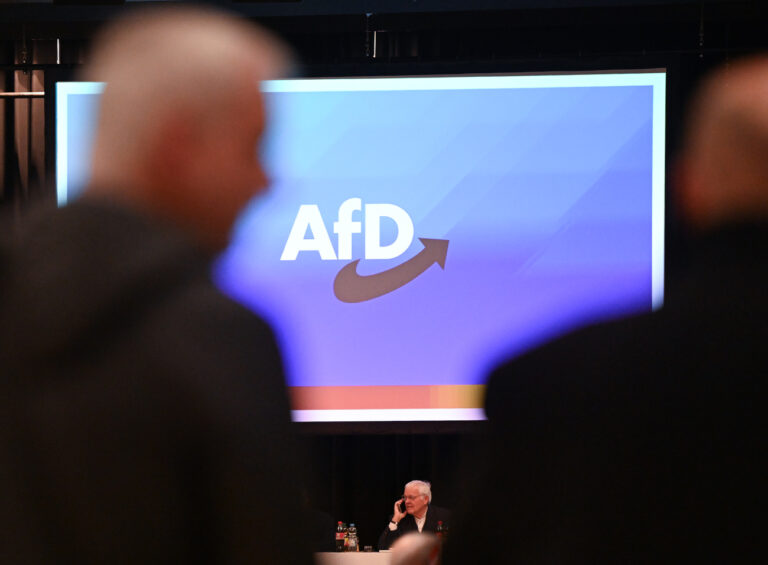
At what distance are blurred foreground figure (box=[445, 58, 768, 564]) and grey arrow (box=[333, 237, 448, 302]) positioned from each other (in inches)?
121

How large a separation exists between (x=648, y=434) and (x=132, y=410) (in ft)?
1.77

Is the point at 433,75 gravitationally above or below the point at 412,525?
above

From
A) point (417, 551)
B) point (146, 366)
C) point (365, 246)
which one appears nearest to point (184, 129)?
point (146, 366)

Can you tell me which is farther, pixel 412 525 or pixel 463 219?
pixel 412 525

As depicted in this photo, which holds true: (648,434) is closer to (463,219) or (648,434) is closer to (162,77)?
(162,77)

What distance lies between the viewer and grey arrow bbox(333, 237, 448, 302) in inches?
158

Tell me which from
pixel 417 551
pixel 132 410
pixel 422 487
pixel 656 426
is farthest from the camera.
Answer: pixel 422 487

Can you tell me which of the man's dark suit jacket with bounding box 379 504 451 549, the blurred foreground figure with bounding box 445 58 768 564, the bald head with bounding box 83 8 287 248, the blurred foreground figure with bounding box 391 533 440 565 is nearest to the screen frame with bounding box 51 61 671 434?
the man's dark suit jacket with bounding box 379 504 451 549

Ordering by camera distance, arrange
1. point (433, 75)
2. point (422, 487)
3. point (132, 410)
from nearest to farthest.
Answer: point (132, 410) < point (433, 75) < point (422, 487)

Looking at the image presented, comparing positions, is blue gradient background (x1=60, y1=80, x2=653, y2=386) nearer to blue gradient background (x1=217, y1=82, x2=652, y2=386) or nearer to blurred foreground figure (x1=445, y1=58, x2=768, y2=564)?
blue gradient background (x1=217, y1=82, x2=652, y2=386)

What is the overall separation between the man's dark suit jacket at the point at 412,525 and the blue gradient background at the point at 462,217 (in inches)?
55.9

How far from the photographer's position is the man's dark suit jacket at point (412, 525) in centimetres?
496

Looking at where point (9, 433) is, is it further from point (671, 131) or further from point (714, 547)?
point (671, 131)

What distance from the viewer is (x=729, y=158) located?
958mm
